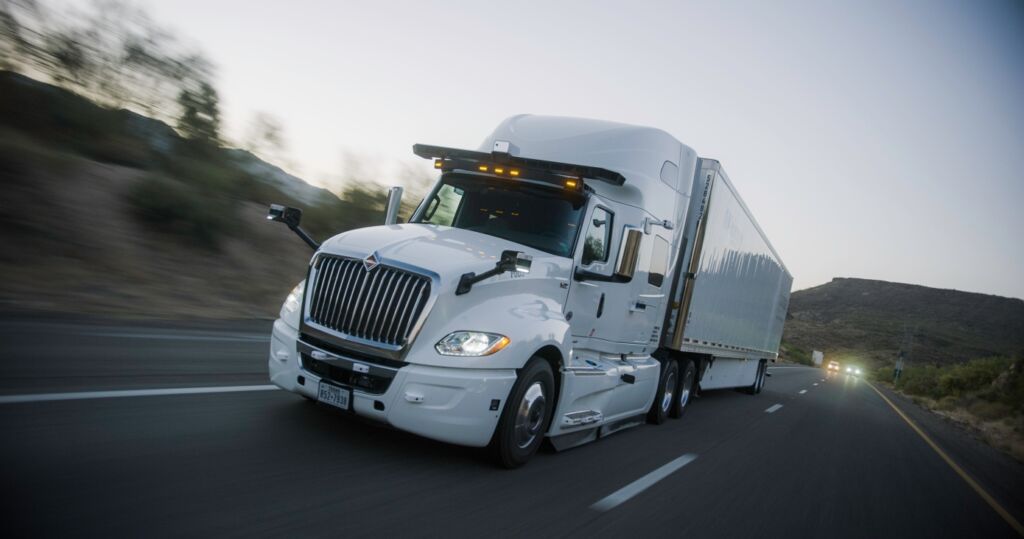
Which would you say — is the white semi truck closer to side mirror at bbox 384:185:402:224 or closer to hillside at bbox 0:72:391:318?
side mirror at bbox 384:185:402:224

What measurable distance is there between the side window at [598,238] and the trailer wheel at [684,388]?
432cm

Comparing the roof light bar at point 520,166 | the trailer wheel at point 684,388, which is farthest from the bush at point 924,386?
the roof light bar at point 520,166

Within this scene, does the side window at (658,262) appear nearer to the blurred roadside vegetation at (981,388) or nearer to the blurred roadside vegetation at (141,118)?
the blurred roadside vegetation at (141,118)

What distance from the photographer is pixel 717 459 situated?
7.50 meters

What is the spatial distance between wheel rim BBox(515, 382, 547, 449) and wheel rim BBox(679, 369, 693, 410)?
5.23 m

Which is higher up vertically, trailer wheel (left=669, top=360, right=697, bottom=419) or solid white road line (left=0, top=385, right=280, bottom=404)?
trailer wheel (left=669, top=360, right=697, bottom=419)

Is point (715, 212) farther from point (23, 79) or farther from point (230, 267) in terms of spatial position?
point (23, 79)

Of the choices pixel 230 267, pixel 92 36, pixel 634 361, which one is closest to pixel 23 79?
pixel 92 36

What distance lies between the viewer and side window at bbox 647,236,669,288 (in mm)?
8211

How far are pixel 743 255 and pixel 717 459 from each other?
611cm

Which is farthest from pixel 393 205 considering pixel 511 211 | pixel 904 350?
pixel 904 350

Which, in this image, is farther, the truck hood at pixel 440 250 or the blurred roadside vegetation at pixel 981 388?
the blurred roadside vegetation at pixel 981 388

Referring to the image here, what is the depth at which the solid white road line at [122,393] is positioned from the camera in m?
4.79

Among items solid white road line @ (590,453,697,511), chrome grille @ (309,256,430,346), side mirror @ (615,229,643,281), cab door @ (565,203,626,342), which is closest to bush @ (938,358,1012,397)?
solid white road line @ (590,453,697,511)
